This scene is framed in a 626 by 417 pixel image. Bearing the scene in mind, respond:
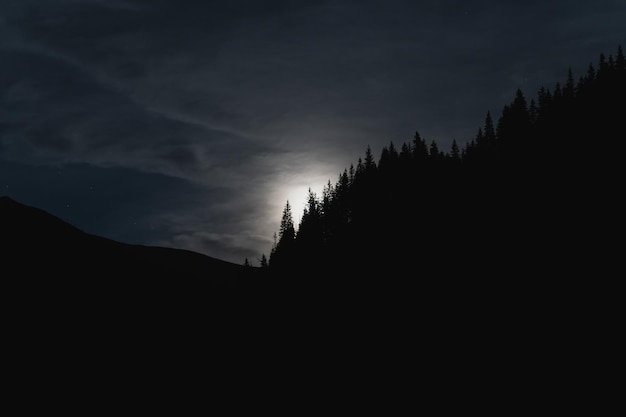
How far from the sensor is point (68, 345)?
9025 centimetres

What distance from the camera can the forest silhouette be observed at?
85625 millimetres

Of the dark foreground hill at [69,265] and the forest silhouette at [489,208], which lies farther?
the dark foreground hill at [69,265]

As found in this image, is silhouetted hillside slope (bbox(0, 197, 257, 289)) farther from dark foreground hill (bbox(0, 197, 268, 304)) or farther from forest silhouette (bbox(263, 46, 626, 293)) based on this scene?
forest silhouette (bbox(263, 46, 626, 293))

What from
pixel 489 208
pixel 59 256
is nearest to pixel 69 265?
pixel 59 256

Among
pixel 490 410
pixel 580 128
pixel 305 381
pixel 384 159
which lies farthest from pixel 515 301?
pixel 384 159

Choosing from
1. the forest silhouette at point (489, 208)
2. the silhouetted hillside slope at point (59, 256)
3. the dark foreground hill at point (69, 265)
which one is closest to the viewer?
the forest silhouette at point (489, 208)

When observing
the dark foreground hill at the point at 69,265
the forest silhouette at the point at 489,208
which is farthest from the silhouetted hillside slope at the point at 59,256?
the forest silhouette at the point at 489,208

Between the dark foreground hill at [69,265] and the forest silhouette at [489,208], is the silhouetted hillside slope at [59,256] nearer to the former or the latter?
the dark foreground hill at [69,265]

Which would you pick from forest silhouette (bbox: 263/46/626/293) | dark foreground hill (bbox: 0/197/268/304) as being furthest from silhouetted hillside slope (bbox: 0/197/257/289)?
forest silhouette (bbox: 263/46/626/293)

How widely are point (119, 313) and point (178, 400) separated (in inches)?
1412

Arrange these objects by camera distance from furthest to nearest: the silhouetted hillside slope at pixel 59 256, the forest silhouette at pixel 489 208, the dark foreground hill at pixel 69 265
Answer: the silhouetted hillside slope at pixel 59 256, the dark foreground hill at pixel 69 265, the forest silhouette at pixel 489 208

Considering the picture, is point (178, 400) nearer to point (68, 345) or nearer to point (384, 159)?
point (68, 345)

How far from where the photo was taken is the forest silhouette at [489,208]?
3371 inches

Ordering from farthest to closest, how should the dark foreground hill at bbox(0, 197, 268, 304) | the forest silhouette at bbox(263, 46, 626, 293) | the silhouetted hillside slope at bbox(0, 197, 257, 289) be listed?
the silhouetted hillside slope at bbox(0, 197, 257, 289) < the dark foreground hill at bbox(0, 197, 268, 304) < the forest silhouette at bbox(263, 46, 626, 293)
